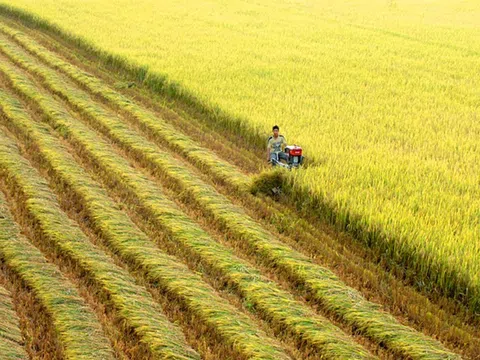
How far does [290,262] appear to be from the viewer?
6.73m

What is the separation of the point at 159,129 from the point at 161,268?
507 centimetres

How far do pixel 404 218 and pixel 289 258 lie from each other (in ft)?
4.44

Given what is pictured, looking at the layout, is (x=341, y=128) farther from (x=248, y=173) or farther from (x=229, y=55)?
(x=229, y=55)

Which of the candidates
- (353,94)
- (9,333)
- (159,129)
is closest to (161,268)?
(9,333)

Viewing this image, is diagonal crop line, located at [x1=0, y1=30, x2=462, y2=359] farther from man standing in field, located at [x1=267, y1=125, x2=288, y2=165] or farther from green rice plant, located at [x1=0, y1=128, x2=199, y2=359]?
green rice plant, located at [x1=0, y1=128, x2=199, y2=359]

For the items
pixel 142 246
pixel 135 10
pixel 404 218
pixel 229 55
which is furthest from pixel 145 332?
pixel 135 10

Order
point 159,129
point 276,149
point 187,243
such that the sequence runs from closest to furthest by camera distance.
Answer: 1. point 187,243
2. point 276,149
3. point 159,129

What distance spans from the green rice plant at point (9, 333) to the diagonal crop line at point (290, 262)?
2.54 metres

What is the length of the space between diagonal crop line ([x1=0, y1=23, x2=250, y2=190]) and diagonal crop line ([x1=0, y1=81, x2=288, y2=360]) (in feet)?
4.40

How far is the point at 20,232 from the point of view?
22.9 feet

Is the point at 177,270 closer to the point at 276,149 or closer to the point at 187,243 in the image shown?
the point at 187,243

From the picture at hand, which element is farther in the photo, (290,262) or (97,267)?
(290,262)

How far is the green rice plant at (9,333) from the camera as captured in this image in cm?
492

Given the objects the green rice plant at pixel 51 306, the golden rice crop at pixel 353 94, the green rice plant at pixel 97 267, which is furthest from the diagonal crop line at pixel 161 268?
the golden rice crop at pixel 353 94
